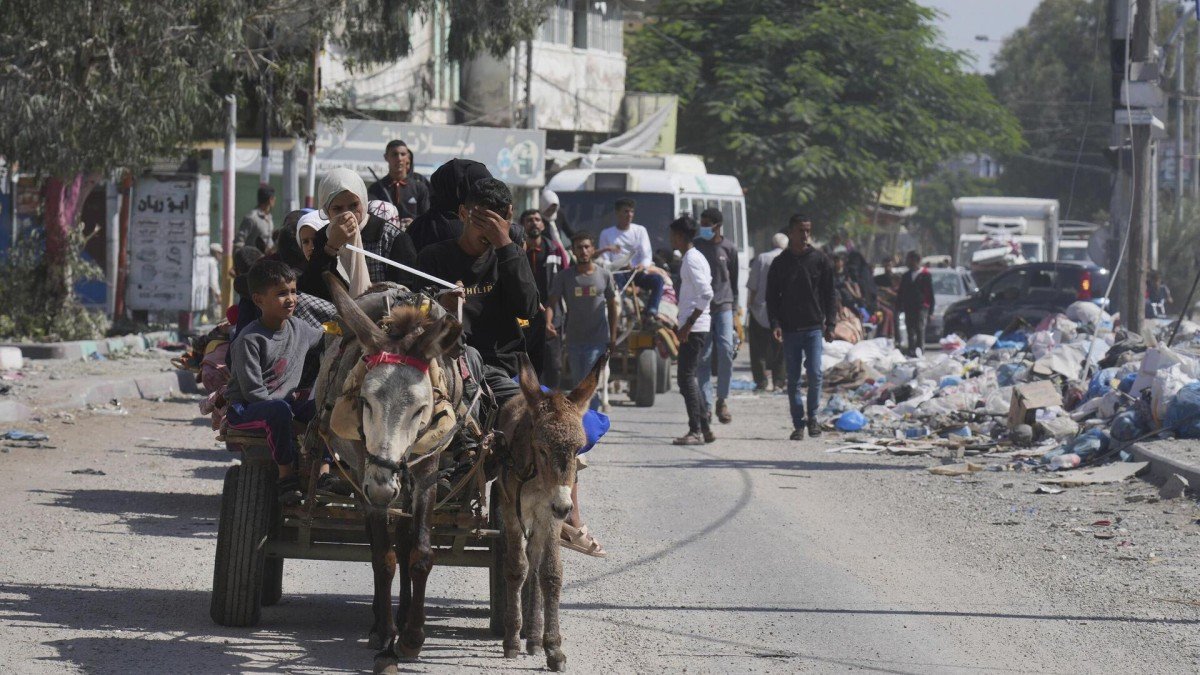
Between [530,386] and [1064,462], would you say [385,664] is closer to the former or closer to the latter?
[530,386]

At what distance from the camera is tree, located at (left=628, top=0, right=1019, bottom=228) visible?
41.9m

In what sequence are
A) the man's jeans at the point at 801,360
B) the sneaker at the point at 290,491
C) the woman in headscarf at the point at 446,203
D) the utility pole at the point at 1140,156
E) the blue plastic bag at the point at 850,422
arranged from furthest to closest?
1. the utility pole at the point at 1140,156
2. the blue plastic bag at the point at 850,422
3. the man's jeans at the point at 801,360
4. the woman in headscarf at the point at 446,203
5. the sneaker at the point at 290,491

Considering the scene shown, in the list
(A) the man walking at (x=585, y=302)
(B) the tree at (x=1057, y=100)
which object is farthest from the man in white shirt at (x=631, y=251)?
(B) the tree at (x=1057, y=100)

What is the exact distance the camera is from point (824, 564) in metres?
8.90

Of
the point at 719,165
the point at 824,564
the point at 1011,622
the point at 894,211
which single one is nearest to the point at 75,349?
the point at 824,564

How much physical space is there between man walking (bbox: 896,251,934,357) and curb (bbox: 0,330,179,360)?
12.7 m

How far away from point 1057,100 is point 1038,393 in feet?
186

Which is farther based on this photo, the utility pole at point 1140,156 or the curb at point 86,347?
the curb at point 86,347

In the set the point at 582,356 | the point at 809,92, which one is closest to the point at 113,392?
the point at 582,356

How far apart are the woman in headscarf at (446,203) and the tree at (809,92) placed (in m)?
34.0

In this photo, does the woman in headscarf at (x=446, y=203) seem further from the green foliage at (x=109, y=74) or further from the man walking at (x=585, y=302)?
the green foliage at (x=109, y=74)

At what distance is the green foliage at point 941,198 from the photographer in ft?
269

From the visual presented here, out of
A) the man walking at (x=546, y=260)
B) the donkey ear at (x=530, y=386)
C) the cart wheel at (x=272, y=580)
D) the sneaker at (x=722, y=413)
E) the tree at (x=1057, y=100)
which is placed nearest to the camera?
the donkey ear at (x=530, y=386)

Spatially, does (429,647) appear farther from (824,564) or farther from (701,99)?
(701,99)
